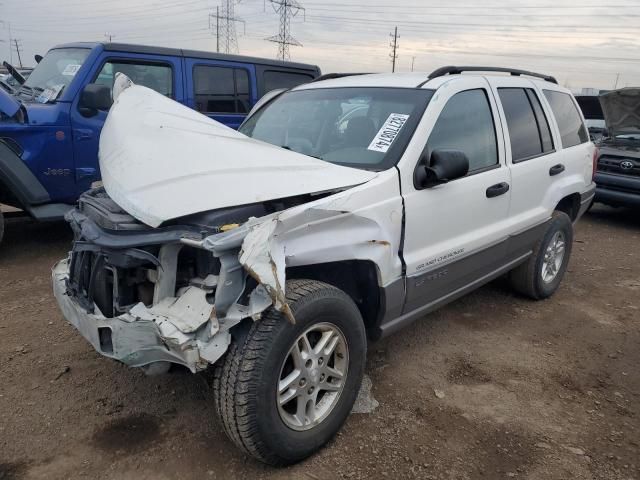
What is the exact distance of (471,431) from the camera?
2867mm

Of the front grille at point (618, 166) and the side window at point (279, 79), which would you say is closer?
the side window at point (279, 79)

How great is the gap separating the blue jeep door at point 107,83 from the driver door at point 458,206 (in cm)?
393

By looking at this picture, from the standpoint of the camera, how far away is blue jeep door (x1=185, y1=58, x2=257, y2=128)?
6461mm

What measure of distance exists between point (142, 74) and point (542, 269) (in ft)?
15.6

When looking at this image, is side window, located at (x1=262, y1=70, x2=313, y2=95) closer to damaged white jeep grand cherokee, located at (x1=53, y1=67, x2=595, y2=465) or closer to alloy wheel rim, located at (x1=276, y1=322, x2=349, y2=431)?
damaged white jeep grand cherokee, located at (x1=53, y1=67, x2=595, y2=465)

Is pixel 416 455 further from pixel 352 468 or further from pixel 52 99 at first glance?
pixel 52 99

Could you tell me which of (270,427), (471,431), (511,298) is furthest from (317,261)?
(511,298)

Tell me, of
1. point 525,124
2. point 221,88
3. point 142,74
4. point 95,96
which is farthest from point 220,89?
point 525,124

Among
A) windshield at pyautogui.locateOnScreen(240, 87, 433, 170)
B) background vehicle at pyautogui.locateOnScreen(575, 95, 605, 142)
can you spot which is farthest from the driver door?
background vehicle at pyautogui.locateOnScreen(575, 95, 605, 142)

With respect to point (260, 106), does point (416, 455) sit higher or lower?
lower

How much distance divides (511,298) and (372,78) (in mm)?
2448

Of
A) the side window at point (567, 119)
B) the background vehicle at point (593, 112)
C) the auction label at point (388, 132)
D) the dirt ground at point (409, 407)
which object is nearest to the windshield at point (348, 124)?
the auction label at point (388, 132)

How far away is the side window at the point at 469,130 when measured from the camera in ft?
10.7

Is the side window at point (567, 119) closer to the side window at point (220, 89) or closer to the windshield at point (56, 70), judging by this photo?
the side window at point (220, 89)
